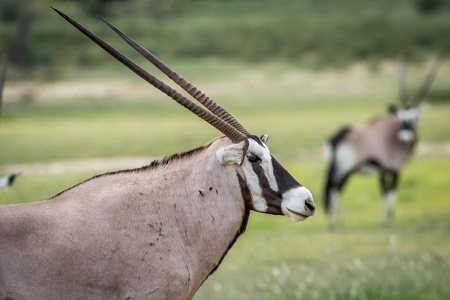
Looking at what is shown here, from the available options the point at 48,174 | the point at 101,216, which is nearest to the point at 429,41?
the point at 48,174

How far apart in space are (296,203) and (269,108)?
32538 millimetres

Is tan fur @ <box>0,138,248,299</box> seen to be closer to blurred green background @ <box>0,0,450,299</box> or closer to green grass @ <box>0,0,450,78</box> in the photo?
blurred green background @ <box>0,0,450,299</box>

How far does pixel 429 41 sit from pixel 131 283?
46255 mm

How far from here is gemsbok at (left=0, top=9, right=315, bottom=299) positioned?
4.05 metres

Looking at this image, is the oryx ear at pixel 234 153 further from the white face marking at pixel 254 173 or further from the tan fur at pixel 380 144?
the tan fur at pixel 380 144

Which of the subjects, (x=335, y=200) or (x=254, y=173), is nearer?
(x=254, y=173)

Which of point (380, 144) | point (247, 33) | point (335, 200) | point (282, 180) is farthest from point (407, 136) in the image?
point (247, 33)

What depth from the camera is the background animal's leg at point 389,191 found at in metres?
15.8

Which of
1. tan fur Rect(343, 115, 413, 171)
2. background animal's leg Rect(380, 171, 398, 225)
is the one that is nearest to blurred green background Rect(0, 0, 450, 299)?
background animal's leg Rect(380, 171, 398, 225)

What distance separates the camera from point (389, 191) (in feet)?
53.9

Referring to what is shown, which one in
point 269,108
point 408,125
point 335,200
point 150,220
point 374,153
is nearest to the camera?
point 150,220

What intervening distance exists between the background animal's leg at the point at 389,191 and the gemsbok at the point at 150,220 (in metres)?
11.1

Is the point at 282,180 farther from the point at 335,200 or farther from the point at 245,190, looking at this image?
the point at 335,200

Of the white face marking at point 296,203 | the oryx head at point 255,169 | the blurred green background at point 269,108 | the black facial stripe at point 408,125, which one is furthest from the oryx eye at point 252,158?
the black facial stripe at point 408,125
